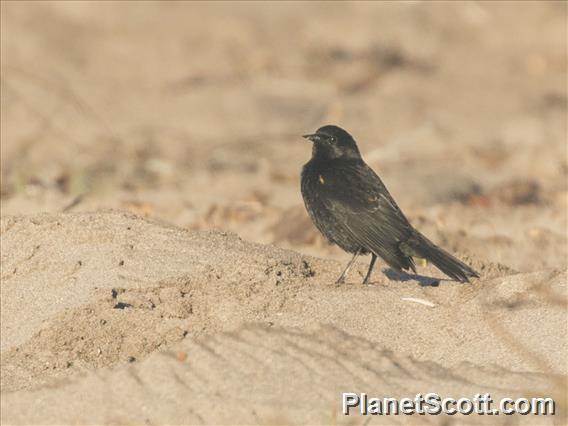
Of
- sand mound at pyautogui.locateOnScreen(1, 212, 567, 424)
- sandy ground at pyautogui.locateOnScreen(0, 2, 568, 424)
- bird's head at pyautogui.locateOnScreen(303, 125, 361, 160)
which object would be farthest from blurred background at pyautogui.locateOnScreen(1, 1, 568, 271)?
sand mound at pyautogui.locateOnScreen(1, 212, 567, 424)

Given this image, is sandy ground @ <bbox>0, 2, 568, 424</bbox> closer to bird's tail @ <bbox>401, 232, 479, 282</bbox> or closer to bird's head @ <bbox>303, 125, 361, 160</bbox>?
bird's tail @ <bbox>401, 232, 479, 282</bbox>

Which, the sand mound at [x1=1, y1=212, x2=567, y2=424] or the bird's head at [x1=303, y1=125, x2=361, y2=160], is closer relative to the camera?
the sand mound at [x1=1, y1=212, x2=567, y2=424]

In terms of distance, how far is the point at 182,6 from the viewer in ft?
52.9

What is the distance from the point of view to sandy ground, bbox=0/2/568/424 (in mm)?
5191

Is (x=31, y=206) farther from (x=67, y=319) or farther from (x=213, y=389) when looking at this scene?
(x=213, y=389)

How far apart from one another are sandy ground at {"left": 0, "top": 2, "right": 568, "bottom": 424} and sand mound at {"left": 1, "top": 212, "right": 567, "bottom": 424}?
1cm

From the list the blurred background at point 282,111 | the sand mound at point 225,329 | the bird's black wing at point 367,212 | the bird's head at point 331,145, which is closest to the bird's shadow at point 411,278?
the sand mound at point 225,329

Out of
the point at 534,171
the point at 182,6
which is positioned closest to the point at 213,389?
the point at 534,171

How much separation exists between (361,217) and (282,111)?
22.8 feet

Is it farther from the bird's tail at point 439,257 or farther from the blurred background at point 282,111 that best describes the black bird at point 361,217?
the blurred background at point 282,111

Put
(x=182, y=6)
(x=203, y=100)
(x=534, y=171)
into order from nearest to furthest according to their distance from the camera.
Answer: (x=534, y=171) → (x=203, y=100) → (x=182, y=6)

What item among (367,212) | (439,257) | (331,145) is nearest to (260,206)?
(331,145)

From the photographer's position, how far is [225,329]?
18.3 feet

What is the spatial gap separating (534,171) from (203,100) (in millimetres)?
4083
